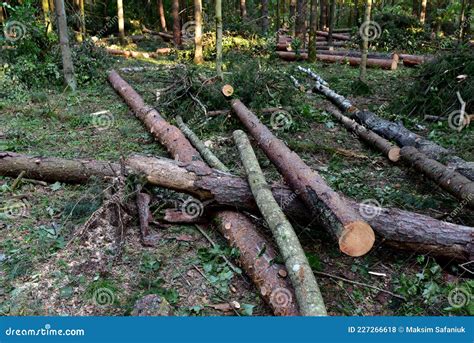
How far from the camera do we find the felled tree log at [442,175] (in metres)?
5.14

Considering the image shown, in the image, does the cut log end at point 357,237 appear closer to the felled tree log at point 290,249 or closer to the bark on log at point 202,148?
the felled tree log at point 290,249

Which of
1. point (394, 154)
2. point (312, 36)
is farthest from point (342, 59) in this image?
point (394, 154)

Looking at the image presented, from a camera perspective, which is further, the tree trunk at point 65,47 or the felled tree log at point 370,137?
the tree trunk at point 65,47

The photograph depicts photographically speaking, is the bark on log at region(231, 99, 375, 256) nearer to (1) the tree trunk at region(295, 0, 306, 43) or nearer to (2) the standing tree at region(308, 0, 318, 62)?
(2) the standing tree at region(308, 0, 318, 62)

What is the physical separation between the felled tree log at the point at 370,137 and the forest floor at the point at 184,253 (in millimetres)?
173

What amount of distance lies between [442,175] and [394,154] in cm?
135

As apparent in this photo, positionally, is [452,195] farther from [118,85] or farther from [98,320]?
[118,85]

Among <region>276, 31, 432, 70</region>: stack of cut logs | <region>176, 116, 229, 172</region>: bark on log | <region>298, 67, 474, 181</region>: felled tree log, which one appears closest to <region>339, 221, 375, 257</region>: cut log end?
<region>176, 116, 229, 172</region>: bark on log

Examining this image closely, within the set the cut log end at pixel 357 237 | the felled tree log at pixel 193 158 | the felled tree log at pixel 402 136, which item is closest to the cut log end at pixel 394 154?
the felled tree log at pixel 402 136

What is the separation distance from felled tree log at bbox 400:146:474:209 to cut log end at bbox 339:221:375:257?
6.96 feet

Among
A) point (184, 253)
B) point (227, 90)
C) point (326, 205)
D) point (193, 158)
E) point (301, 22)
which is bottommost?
point (184, 253)

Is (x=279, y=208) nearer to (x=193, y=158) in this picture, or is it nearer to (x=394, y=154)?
(x=193, y=158)

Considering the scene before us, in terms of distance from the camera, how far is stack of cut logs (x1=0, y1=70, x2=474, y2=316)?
3758 mm

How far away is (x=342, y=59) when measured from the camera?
49.3ft
